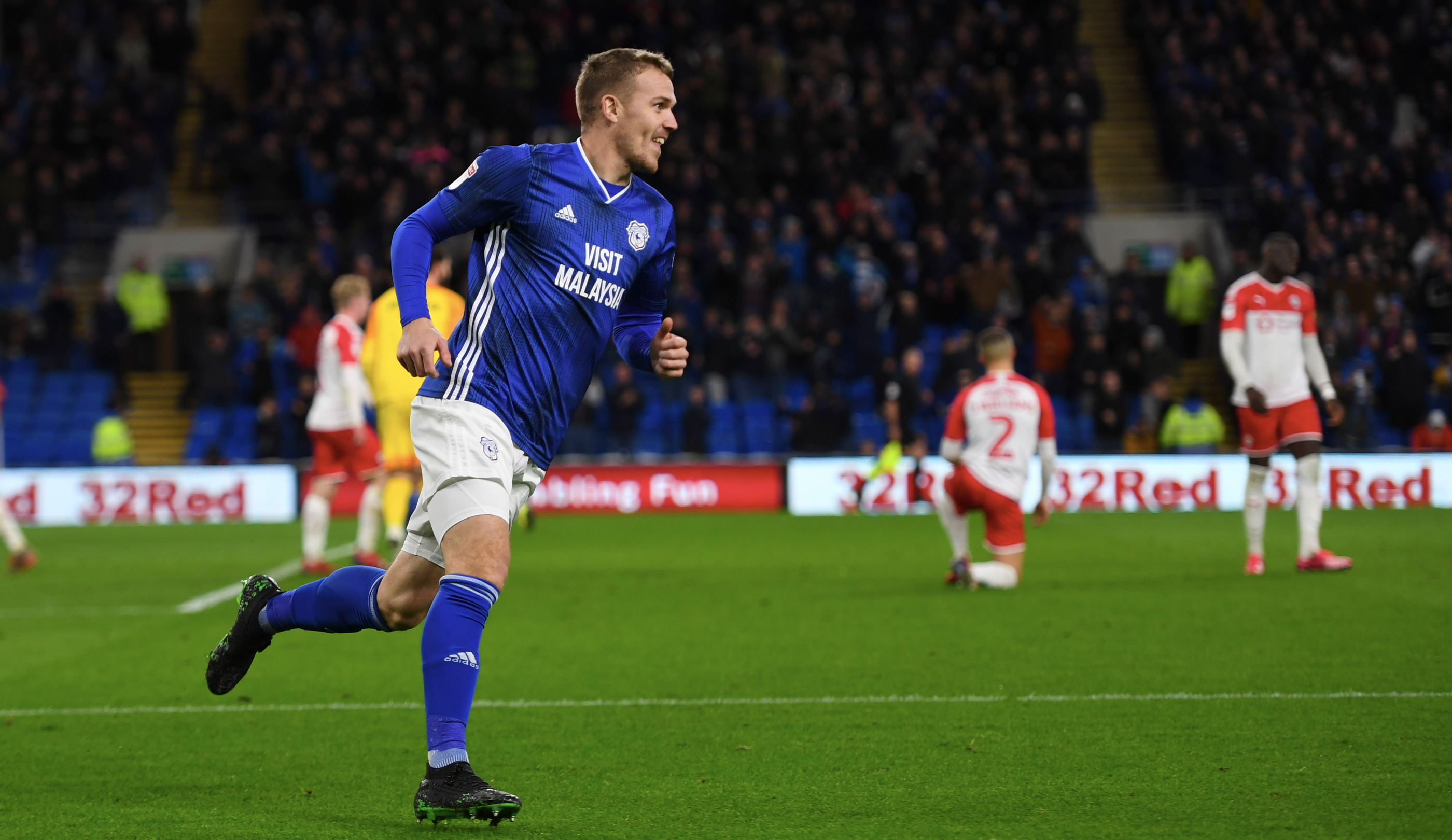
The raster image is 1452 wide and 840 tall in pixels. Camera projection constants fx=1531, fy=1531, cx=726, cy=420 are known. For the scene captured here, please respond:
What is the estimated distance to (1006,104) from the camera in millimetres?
23625

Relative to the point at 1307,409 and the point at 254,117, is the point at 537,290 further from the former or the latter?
the point at 254,117

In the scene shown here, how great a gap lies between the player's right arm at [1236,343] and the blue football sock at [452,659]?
301 inches

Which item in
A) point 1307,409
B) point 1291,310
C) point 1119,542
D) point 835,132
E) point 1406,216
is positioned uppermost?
point 835,132

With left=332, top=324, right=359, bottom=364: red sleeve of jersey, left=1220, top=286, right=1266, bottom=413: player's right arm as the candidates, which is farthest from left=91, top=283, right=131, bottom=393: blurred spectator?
left=1220, top=286, right=1266, bottom=413: player's right arm

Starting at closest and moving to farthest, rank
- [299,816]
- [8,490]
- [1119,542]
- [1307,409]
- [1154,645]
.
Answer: [299,816] → [1154,645] → [1307,409] → [1119,542] → [8,490]

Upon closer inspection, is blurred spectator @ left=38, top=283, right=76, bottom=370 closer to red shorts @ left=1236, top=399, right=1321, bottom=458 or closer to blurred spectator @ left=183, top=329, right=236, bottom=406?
blurred spectator @ left=183, top=329, right=236, bottom=406

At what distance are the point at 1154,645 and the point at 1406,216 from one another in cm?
1694

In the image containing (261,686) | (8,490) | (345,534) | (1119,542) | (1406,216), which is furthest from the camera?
(1406,216)

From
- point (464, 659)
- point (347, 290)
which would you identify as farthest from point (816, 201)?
point (464, 659)

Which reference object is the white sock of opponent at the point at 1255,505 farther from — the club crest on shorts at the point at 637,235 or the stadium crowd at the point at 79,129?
the stadium crowd at the point at 79,129

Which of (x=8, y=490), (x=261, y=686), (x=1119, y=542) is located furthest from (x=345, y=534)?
(x=261, y=686)

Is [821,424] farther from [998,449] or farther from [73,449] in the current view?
[73,449]

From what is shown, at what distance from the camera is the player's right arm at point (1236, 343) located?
1062 centimetres

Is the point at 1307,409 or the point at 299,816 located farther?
the point at 1307,409
